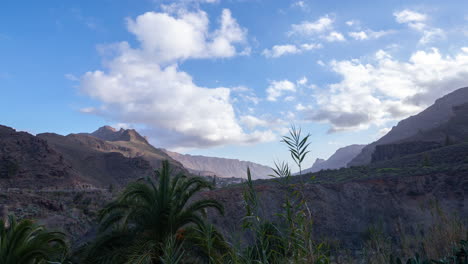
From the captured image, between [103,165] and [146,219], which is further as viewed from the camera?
[103,165]

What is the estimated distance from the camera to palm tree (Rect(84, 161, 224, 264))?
8.84m

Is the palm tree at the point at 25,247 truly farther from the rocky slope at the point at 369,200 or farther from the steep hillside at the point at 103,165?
the steep hillside at the point at 103,165

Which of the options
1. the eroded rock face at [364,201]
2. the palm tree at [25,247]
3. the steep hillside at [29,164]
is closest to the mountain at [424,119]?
the eroded rock face at [364,201]

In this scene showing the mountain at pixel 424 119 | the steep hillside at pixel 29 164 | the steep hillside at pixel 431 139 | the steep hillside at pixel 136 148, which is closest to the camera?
the steep hillside at pixel 29 164

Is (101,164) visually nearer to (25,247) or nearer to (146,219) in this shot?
(25,247)

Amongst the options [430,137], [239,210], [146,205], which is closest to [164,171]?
A: [146,205]

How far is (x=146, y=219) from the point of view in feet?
30.6

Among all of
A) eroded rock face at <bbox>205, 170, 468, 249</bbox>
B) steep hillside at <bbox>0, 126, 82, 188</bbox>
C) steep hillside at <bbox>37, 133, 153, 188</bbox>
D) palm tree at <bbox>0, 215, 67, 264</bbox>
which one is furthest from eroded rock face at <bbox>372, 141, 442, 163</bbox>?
palm tree at <bbox>0, 215, 67, 264</bbox>

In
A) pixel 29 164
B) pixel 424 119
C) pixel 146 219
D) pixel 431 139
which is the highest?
pixel 424 119

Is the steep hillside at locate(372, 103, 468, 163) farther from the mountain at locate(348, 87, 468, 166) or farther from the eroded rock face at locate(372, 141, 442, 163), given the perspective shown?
the mountain at locate(348, 87, 468, 166)

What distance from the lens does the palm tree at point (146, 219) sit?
8836 mm

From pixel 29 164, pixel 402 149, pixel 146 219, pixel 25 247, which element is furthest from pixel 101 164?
pixel 146 219

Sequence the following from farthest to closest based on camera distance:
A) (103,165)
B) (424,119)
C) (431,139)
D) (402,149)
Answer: (424,119) → (103,165) → (431,139) → (402,149)

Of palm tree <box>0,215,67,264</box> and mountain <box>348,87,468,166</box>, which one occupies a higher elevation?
mountain <box>348,87,468,166</box>
